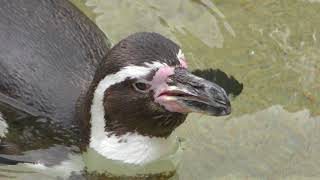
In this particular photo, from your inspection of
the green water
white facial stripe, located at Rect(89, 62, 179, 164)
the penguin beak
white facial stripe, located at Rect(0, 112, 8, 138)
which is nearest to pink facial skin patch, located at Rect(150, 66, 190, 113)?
the penguin beak

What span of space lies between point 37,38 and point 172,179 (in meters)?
0.99

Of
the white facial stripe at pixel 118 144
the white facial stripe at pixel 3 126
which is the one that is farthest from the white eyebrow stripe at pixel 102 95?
the white facial stripe at pixel 3 126

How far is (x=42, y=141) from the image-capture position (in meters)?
4.80

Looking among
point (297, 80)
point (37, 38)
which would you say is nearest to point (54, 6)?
point (37, 38)

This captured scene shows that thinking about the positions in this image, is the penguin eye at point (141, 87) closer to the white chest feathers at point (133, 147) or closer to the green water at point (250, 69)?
the white chest feathers at point (133, 147)

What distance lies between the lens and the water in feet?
16.5

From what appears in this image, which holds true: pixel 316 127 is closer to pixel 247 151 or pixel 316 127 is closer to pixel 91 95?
pixel 247 151

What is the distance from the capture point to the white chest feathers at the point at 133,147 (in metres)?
4.56

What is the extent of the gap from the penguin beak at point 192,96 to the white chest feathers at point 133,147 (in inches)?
13.3

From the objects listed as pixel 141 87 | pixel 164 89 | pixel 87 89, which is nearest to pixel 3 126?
pixel 87 89

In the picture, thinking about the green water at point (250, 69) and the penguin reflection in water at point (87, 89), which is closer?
the penguin reflection in water at point (87, 89)

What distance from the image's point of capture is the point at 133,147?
4586 millimetres

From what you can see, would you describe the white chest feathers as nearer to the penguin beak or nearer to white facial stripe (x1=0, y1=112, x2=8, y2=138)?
the penguin beak

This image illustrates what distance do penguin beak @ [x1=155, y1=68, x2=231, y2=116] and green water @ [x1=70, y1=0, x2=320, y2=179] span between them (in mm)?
755
